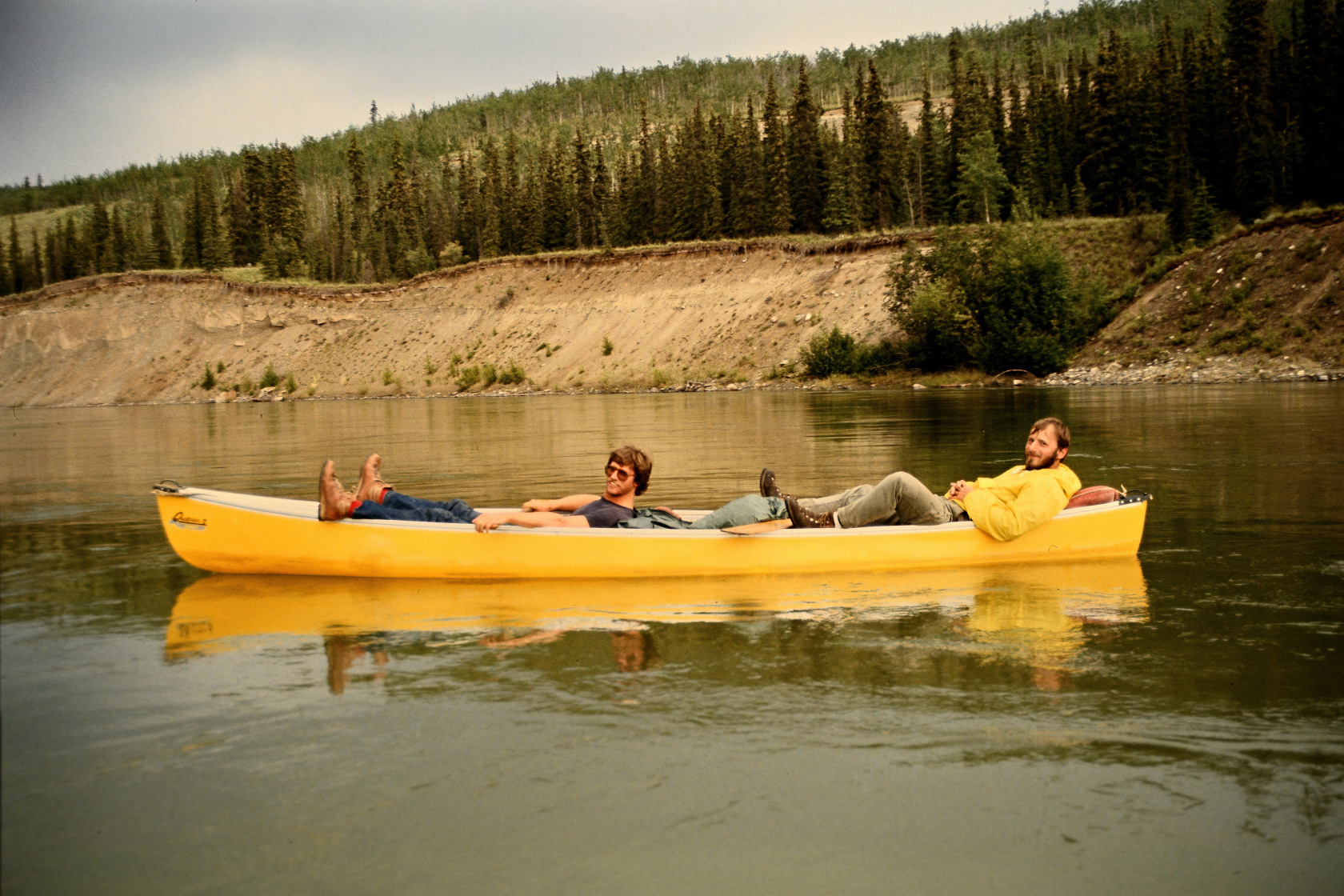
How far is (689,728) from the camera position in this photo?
495 centimetres

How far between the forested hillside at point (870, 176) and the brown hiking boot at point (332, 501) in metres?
38.0

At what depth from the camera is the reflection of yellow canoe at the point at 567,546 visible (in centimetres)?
802

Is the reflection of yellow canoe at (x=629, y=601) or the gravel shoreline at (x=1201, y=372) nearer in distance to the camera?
the reflection of yellow canoe at (x=629, y=601)

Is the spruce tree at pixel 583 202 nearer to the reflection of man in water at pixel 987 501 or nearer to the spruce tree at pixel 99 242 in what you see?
the spruce tree at pixel 99 242

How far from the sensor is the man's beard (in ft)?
27.3

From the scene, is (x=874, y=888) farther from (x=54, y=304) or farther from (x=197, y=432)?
(x=54, y=304)

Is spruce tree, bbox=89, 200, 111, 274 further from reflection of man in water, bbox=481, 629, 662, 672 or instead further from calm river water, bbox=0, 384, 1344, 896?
reflection of man in water, bbox=481, 629, 662, 672

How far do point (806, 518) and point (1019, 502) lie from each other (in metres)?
1.71

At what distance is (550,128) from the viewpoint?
534ft

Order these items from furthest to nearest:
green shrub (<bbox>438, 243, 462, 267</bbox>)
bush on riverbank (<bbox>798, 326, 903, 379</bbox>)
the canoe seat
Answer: green shrub (<bbox>438, 243, 462, 267</bbox>) < bush on riverbank (<bbox>798, 326, 903, 379</bbox>) < the canoe seat

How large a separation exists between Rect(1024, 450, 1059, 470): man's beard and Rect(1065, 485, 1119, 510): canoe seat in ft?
2.10

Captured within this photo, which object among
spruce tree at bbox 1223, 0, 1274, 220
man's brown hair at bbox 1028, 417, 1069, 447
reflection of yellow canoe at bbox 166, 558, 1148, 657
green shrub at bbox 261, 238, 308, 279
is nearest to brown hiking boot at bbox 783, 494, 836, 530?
reflection of yellow canoe at bbox 166, 558, 1148, 657

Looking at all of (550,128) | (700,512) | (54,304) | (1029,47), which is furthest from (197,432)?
(550,128)

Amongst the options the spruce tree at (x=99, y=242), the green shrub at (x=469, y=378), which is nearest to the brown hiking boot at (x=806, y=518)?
the green shrub at (x=469, y=378)
